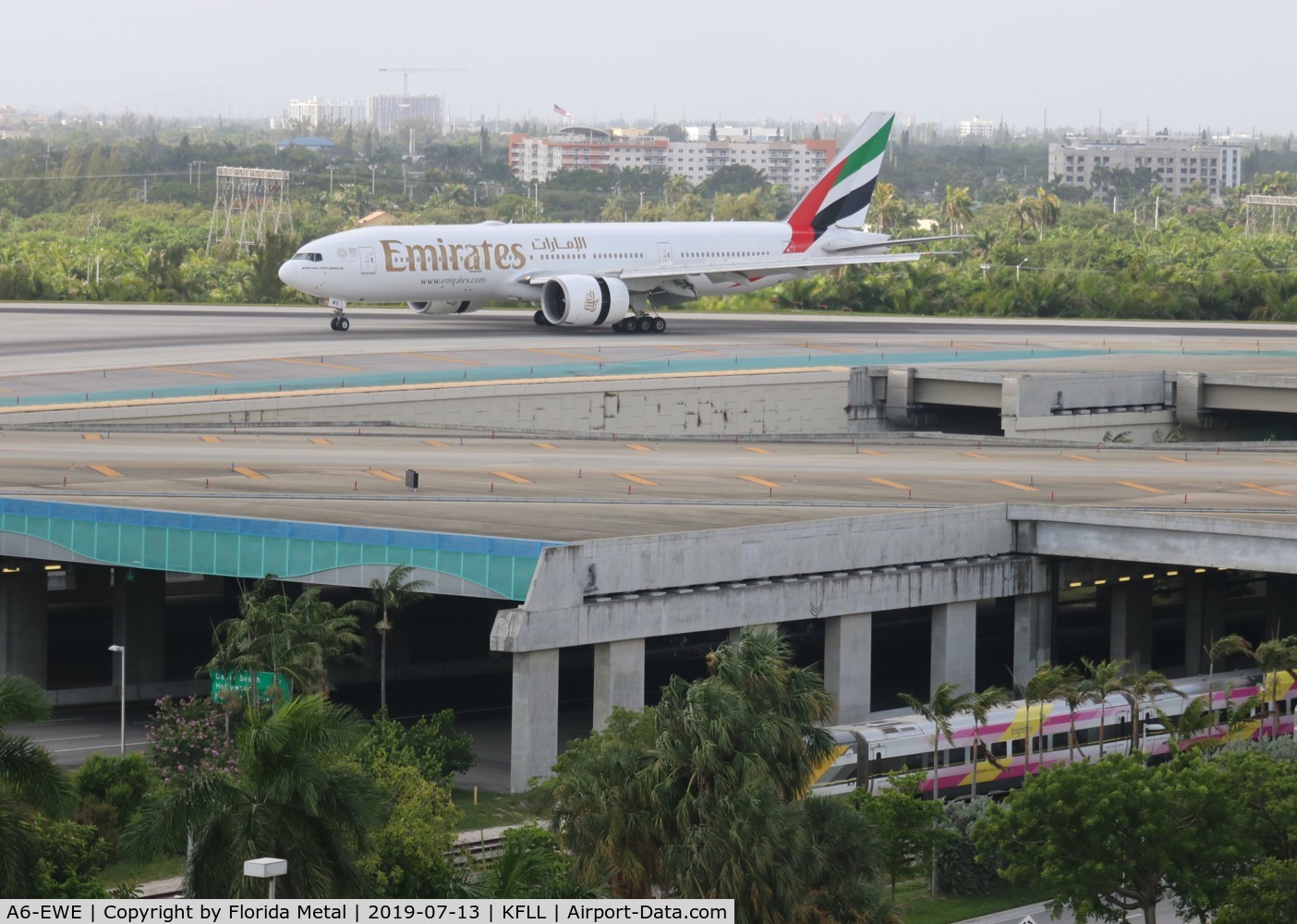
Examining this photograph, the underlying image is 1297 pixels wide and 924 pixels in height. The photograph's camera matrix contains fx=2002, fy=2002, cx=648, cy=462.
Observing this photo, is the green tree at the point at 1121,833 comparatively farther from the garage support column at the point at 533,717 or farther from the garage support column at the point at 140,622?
the garage support column at the point at 140,622

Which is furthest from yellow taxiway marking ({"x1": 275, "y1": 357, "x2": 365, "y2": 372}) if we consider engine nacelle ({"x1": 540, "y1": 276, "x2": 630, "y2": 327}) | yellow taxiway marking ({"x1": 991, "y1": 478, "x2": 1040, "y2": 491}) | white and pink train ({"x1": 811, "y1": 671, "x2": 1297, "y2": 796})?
white and pink train ({"x1": 811, "y1": 671, "x2": 1297, "y2": 796})

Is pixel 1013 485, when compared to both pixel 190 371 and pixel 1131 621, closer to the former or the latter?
pixel 1131 621

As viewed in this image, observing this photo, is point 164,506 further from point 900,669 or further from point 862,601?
point 900,669

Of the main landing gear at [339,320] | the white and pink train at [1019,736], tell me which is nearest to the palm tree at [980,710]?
the white and pink train at [1019,736]

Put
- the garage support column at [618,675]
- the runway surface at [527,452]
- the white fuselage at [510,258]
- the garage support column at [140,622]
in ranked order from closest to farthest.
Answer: the garage support column at [618,675]
the runway surface at [527,452]
the garage support column at [140,622]
the white fuselage at [510,258]

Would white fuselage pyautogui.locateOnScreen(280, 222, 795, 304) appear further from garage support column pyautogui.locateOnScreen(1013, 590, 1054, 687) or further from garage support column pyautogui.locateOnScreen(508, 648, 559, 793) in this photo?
garage support column pyautogui.locateOnScreen(508, 648, 559, 793)

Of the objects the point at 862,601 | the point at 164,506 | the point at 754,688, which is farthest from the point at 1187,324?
the point at 754,688
